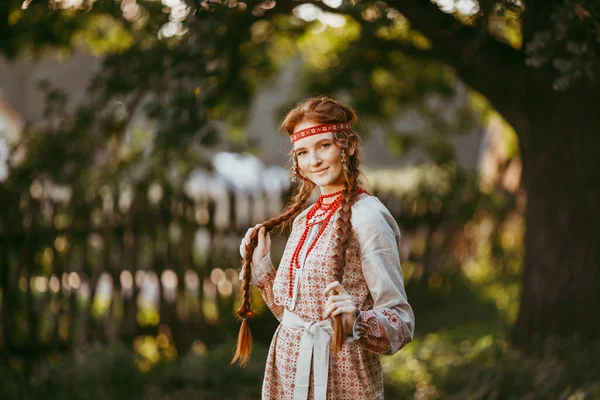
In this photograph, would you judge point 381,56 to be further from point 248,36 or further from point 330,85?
point 248,36

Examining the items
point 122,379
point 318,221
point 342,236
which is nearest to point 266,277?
point 318,221

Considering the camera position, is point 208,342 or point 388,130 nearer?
point 208,342

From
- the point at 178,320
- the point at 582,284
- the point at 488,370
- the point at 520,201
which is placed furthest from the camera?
the point at 520,201

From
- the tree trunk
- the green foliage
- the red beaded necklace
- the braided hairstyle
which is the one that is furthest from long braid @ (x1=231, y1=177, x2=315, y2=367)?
the tree trunk

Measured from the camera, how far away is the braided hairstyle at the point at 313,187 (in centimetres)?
239

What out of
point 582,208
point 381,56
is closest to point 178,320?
point 381,56

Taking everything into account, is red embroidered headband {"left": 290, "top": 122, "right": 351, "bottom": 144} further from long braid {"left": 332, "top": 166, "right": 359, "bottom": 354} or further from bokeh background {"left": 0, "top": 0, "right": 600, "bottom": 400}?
bokeh background {"left": 0, "top": 0, "right": 600, "bottom": 400}

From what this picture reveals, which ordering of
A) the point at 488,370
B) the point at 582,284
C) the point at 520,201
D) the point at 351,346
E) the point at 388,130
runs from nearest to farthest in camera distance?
the point at 351,346
the point at 488,370
the point at 582,284
the point at 388,130
the point at 520,201

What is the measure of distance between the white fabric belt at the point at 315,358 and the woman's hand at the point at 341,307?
0.81 ft

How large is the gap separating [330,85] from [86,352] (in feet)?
10.2

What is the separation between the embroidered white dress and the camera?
232cm

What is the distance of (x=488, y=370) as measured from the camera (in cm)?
507

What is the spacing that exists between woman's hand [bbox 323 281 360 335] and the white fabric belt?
0.81 ft

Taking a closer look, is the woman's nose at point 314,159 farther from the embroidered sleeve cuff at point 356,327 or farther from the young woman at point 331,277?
the embroidered sleeve cuff at point 356,327
